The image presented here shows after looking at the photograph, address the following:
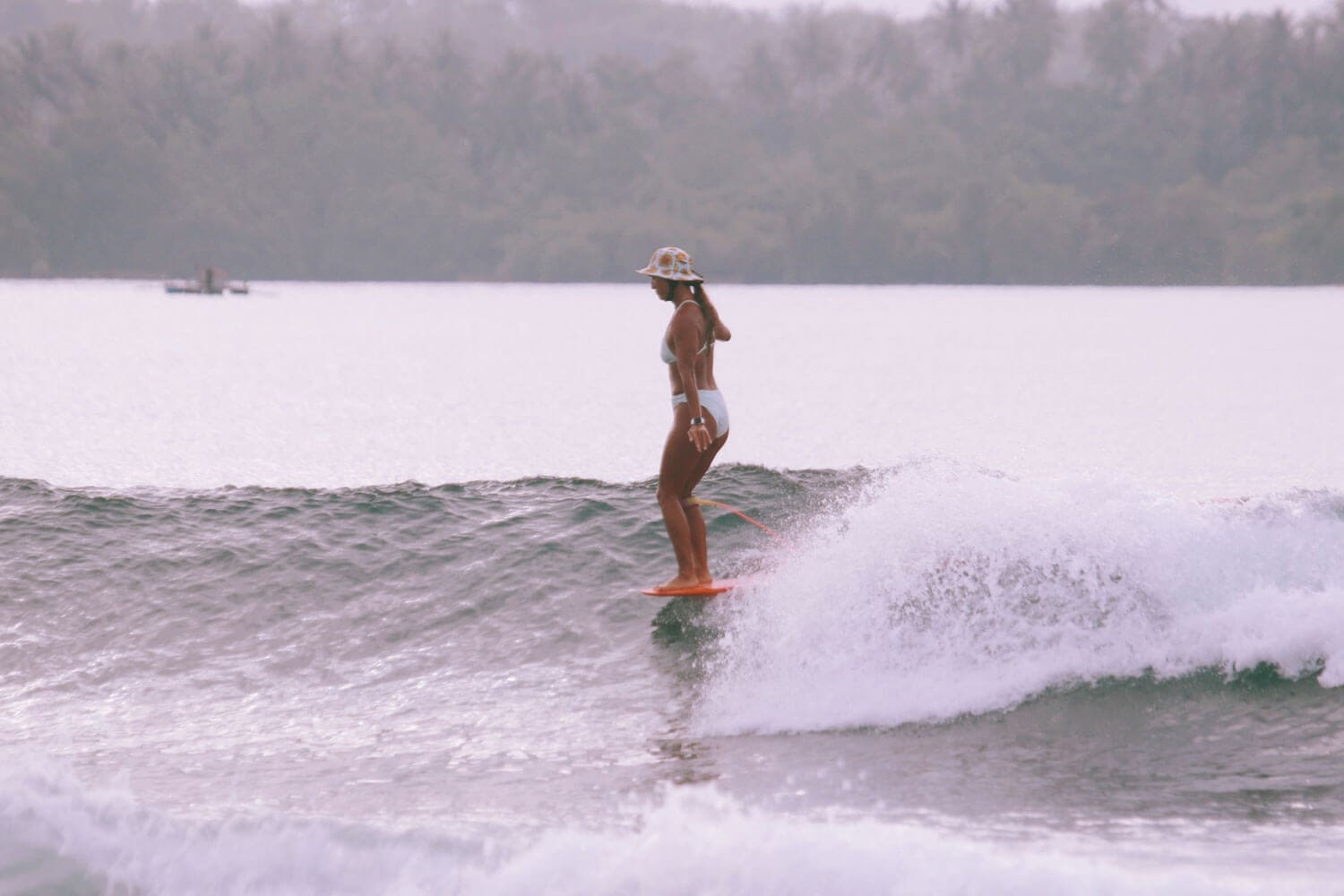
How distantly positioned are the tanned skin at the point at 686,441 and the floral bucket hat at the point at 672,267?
0.16 feet

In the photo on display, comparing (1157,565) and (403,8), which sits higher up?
(403,8)

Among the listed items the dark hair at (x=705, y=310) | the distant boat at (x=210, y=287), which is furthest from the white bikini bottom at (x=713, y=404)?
the distant boat at (x=210, y=287)

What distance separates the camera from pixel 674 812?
5.48 m

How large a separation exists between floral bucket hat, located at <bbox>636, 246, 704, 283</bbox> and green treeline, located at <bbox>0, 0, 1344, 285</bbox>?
98.0 metres

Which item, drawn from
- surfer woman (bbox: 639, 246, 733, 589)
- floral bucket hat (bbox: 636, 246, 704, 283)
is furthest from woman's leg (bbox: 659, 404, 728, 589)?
floral bucket hat (bbox: 636, 246, 704, 283)

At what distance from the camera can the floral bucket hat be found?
333 inches

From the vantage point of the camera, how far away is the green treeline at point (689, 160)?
10725 centimetres

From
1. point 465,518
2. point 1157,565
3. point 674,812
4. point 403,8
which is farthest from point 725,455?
point 403,8

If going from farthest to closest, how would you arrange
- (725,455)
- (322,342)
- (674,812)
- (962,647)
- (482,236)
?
(482,236)
(322,342)
(725,455)
(962,647)
(674,812)

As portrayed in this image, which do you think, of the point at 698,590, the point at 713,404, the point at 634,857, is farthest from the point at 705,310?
the point at 634,857

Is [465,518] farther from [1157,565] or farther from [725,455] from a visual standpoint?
[725,455]

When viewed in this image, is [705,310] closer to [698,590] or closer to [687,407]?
[687,407]

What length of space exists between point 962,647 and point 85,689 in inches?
179

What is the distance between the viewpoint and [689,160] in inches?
4599
